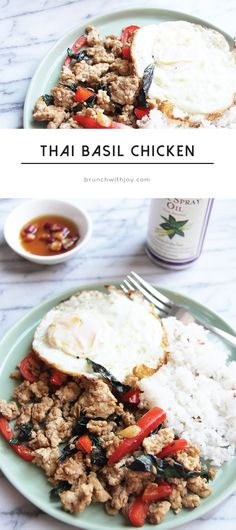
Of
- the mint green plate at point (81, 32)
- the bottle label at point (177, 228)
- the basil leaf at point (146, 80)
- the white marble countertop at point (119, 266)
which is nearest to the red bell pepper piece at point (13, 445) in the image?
the white marble countertop at point (119, 266)

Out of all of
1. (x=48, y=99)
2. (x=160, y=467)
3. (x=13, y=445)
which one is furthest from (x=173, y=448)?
(x=48, y=99)

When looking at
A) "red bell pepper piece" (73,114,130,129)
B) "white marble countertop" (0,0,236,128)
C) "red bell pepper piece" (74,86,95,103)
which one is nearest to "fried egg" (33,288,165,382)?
"red bell pepper piece" (73,114,130,129)

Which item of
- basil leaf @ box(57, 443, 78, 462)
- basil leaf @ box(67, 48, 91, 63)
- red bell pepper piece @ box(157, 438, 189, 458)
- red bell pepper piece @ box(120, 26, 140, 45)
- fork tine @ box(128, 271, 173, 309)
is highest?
red bell pepper piece @ box(120, 26, 140, 45)

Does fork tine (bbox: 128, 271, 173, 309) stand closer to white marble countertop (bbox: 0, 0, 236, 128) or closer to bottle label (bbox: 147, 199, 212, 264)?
bottle label (bbox: 147, 199, 212, 264)

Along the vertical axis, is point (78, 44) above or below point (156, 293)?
above

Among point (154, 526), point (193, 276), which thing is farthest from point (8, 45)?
point (154, 526)

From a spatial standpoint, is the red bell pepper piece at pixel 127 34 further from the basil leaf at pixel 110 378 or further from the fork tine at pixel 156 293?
the basil leaf at pixel 110 378

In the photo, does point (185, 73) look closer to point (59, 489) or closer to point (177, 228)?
point (177, 228)
